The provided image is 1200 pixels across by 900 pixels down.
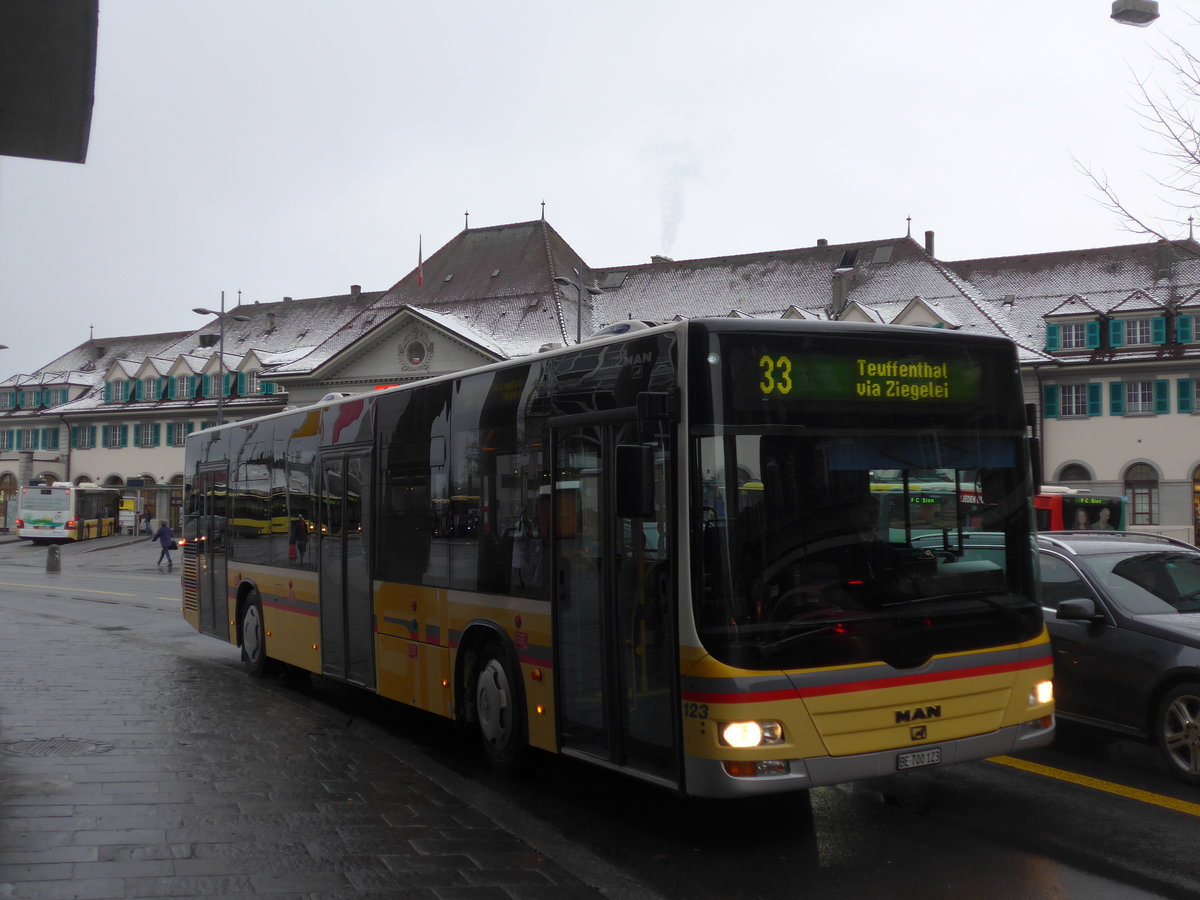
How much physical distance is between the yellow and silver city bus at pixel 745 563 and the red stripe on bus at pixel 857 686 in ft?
0.04

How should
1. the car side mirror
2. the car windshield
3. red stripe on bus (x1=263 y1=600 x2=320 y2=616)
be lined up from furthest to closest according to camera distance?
red stripe on bus (x1=263 y1=600 x2=320 y2=616), the car windshield, the car side mirror

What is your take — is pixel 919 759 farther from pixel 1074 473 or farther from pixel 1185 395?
pixel 1185 395

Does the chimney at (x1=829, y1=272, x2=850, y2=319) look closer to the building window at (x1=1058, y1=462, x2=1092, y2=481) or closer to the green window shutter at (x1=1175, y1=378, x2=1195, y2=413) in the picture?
the building window at (x1=1058, y1=462, x2=1092, y2=481)

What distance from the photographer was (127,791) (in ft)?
23.9

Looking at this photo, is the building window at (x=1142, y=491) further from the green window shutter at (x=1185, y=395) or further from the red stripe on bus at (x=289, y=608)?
the red stripe on bus at (x=289, y=608)

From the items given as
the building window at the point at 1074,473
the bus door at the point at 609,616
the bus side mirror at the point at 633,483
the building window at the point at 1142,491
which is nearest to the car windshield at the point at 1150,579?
the bus door at the point at 609,616

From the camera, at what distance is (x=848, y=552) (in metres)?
6.21

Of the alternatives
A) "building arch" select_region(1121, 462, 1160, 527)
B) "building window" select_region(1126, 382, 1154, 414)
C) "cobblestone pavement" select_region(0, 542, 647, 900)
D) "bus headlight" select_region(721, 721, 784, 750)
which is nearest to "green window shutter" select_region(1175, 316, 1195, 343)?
"building window" select_region(1126, 382, 1154, 414)

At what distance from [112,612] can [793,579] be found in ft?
62.6

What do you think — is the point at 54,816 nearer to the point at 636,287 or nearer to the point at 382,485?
the point at 382,485

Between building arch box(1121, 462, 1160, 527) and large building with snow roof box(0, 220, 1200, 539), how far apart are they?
0.25 feet

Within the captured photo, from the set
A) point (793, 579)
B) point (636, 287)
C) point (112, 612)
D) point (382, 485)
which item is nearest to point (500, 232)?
point (636, 287)

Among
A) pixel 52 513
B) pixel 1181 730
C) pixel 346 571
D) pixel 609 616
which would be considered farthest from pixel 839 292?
pixel 609 616

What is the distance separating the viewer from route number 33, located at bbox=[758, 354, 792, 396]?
624 cm
